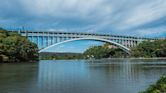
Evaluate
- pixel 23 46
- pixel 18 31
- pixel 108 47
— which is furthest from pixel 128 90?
pixel 108 47

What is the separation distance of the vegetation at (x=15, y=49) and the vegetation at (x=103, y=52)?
6019 centimetres

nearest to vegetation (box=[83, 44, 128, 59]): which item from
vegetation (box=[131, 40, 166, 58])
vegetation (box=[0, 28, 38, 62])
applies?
vegetation (box=[131, 40, 166, 58])

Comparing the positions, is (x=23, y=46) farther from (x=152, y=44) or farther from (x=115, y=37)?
(x=152, y=44)

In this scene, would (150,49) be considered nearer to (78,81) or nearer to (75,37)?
(75,37)

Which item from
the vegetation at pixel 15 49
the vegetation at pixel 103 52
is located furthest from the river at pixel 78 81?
the vegetation at pixel 103 52

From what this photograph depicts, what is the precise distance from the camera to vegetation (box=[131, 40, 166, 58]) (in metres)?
110

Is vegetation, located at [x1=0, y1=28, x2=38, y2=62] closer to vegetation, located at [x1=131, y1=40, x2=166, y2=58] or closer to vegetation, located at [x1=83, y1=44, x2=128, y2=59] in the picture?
vegetation, located at [x1=131, y1=40, x2=166, y2=58]

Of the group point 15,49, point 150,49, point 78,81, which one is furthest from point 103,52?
point 78,81

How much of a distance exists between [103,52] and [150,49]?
1571 inches

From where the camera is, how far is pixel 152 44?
371ft

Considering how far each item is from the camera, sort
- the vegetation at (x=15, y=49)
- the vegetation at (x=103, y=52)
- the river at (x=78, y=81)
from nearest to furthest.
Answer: the river at (x=78, y=81) → the vegetation at (x=15, y=49) → the vegetation at (x=103, y=52)

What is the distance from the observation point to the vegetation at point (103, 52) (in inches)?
5390

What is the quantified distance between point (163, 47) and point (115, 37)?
17087 millimetres

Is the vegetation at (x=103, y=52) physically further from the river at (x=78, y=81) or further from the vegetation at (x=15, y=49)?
the river at (x=78, y=81)
